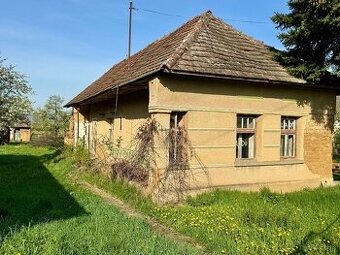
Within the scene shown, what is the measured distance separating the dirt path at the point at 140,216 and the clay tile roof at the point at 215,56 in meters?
3.40

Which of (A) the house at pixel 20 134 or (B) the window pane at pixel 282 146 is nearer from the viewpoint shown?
(B) the window pane at pixel 282 146

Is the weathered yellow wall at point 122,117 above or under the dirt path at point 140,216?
above

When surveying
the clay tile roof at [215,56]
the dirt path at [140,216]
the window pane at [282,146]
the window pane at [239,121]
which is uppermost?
the clay tile roof at [215,56]

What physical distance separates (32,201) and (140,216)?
2.86 metres

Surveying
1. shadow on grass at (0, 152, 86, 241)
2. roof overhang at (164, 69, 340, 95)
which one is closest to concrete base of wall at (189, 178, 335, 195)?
roof overhang at (164, 69, 340, 95)

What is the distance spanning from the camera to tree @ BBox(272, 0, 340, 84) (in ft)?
38.7

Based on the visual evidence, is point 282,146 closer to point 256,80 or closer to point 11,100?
point 256,80

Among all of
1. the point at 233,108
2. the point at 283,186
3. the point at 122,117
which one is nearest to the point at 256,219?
the point at 233,108

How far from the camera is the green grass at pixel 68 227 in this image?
5855 millimetres

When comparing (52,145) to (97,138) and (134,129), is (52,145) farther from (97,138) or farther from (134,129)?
(134,129)

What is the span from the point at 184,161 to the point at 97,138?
31.1 ft

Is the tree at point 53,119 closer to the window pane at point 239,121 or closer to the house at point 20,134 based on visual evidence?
the house at point 20,134

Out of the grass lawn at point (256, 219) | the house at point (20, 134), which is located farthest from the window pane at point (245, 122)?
the house at point (20, 134)

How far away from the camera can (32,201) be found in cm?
1007
